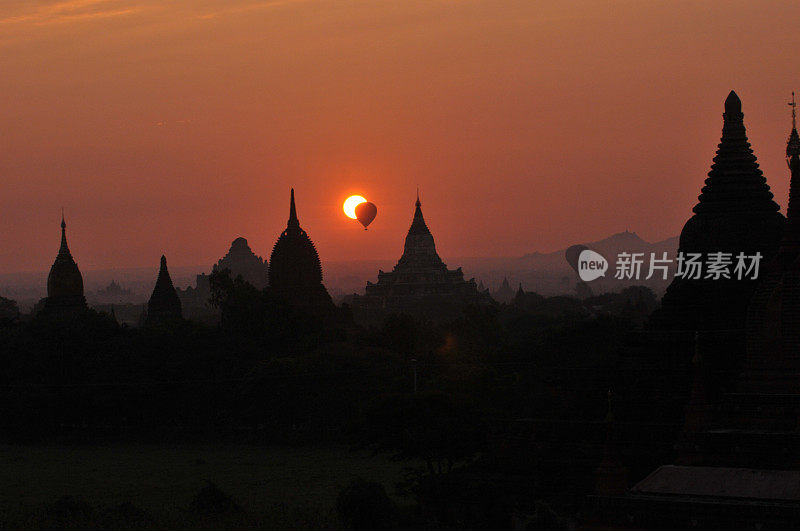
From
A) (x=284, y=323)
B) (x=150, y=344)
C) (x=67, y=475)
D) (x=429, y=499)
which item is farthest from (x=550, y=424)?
(x=284, y=323)

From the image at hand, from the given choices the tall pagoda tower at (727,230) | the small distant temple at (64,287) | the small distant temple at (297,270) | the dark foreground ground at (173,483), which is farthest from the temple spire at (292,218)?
the tall pagoda tower at (727,230)

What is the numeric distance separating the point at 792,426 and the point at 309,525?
1364 cm

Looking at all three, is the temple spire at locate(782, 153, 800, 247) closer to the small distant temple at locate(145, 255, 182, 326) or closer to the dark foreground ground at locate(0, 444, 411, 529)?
the dark foreground ground at locate(0, 444, 411, 529)

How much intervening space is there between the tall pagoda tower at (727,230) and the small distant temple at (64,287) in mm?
90276

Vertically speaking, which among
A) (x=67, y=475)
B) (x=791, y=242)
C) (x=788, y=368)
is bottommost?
(x=67, y=475)

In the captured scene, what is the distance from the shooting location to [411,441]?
55.6 m

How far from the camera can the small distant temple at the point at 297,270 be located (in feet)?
467

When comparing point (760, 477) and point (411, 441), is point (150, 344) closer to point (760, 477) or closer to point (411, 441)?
point (411, 441)

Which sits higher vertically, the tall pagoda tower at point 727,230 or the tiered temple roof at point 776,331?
the tall pagoda tower at point 727,230

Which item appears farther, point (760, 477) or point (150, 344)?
point (150, 344)

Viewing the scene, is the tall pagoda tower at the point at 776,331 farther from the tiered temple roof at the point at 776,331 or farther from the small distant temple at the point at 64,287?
the small distant temple at the point at 64,287

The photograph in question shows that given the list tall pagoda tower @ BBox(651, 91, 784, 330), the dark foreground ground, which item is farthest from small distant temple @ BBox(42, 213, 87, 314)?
tall pagoda tower @ BBox(651, 91, 784, 330)

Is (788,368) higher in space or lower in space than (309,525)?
higher

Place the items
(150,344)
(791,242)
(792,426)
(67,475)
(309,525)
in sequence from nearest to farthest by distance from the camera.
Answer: (792,426), (791,242), (309,525), (67,475), (150,344)
